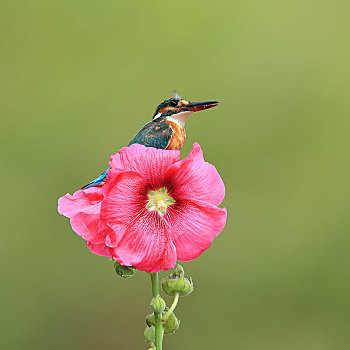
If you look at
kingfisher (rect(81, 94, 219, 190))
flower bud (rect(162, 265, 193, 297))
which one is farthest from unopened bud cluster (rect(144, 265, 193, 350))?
kingfisher (rect(81, 94, 219, 190))

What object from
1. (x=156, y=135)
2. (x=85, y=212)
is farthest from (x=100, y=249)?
(x=156, y=135)

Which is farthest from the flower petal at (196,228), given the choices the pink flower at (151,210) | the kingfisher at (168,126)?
the kingfisher at (168,126)

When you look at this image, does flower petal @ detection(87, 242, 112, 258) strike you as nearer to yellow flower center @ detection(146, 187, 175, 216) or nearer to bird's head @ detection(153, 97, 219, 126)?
yellow flower center @ detection(146, 187, 175, 216)

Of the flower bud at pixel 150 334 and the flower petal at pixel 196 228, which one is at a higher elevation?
the flower petal at pixel 196 228

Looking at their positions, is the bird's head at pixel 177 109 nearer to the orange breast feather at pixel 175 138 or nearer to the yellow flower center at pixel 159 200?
the orange breast feather at pixel 175 138

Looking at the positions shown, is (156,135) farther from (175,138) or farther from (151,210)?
(151,210)

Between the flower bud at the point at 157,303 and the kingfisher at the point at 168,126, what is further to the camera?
the kingfisher at the point at 168,126
